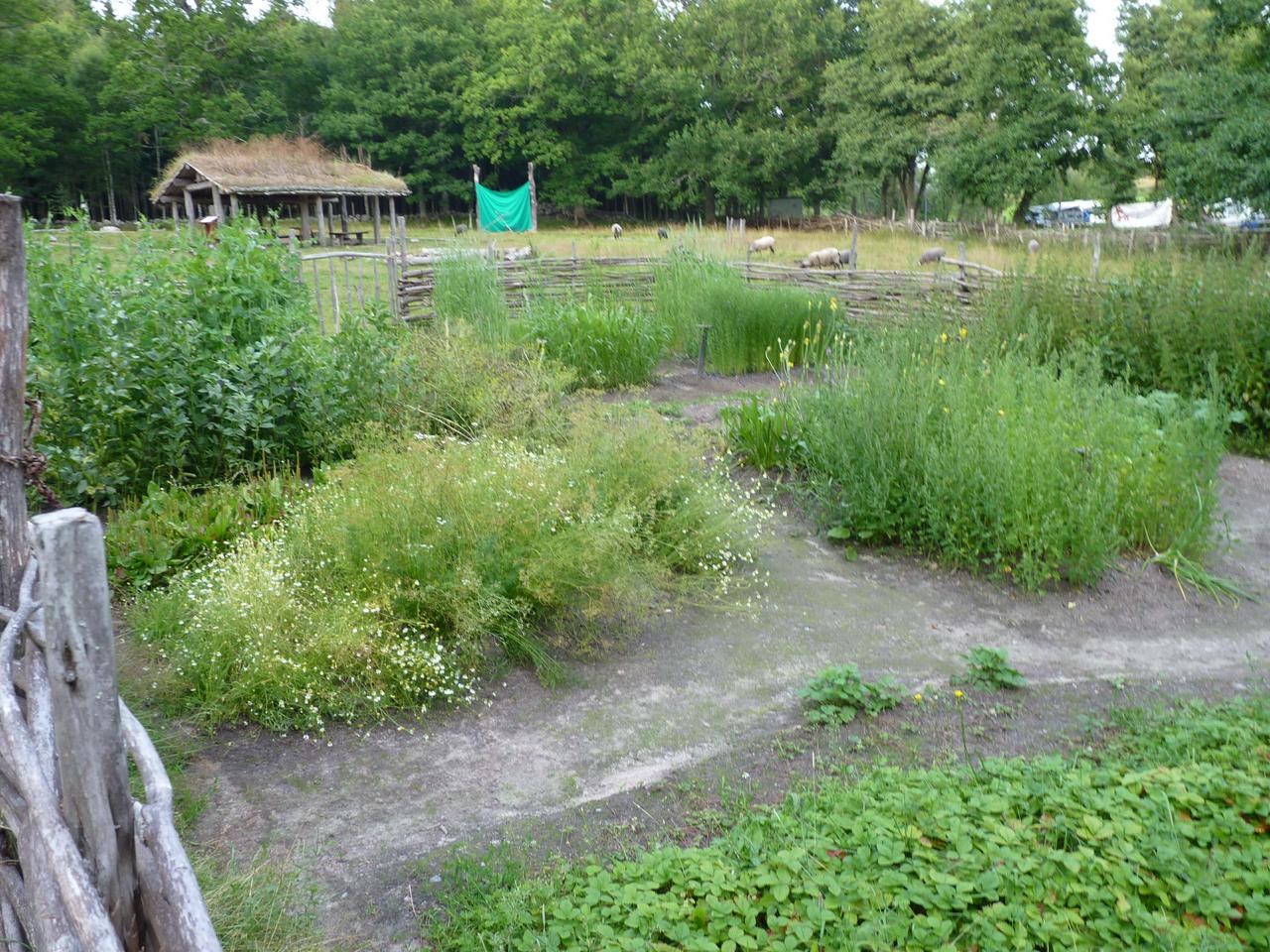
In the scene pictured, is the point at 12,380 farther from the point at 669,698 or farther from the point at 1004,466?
the point at 1004,466

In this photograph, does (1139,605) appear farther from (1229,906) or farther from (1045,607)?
(1229,906)

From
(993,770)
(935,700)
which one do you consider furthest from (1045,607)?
(993,770)

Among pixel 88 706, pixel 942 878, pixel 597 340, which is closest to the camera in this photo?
pixel 88 706

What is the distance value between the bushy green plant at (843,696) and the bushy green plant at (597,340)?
5.35 m

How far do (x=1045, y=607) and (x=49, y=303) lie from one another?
17.0 ft

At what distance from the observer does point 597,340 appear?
9391 millimetres

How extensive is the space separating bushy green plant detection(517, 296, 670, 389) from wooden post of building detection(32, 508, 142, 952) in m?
7.15

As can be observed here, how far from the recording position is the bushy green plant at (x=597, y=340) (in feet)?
30.2

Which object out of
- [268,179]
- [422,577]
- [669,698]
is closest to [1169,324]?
[669,698]

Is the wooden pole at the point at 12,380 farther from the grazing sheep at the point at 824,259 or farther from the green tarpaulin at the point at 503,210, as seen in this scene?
the green tarpaulin at the point at 503,210

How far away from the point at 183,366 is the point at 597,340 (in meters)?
4.43

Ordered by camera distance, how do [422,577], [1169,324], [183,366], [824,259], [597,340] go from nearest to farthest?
[422,577] < [183,366] < [1169,324] < [597,340] < [824,259]

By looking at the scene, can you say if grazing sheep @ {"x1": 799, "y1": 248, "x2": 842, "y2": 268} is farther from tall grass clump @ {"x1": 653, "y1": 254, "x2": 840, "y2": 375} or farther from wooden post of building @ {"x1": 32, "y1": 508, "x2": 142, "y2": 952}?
wooden post of building @ {"x1": 32, "y1": 508, "x2": 142, "y2": 952}

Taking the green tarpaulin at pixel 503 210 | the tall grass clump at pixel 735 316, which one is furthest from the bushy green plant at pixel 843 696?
the green tarpaulin at pixel 503 210
